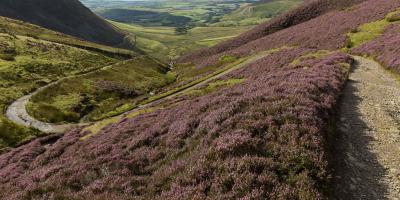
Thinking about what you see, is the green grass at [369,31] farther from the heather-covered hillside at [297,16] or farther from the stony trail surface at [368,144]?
the heather-covered hillside at [297,16]

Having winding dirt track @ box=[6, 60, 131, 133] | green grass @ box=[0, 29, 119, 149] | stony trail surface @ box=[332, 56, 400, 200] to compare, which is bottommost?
winding dirt track @ box=[6, 60, 131, 133]

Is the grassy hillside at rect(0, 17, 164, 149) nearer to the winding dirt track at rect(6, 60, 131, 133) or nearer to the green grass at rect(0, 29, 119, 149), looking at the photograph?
the green grass at rect(0, 29, 119, 149)

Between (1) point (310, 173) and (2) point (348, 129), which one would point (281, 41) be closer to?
(2) point (348, 129)

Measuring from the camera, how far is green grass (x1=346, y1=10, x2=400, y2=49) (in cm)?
6009

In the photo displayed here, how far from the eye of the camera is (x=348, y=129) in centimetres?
2077

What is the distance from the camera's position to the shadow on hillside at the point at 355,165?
14047 mm

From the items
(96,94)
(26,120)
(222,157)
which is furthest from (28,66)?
(222,157)

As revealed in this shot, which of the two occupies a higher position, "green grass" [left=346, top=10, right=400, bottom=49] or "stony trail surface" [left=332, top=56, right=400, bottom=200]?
"green grass" [left=346, top=10, right=400, bottom=49]

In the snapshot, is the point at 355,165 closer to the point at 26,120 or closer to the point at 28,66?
the point at 26,120

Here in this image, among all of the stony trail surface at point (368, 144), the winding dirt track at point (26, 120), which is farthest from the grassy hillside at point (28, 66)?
the stony trail surface at point (368, 144)

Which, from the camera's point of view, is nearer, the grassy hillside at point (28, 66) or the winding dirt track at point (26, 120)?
the grassy hillside at point (28, 66)

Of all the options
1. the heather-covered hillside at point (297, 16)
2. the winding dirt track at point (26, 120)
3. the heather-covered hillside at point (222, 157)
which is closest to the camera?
the heather-covered hillside at point (222, 157)

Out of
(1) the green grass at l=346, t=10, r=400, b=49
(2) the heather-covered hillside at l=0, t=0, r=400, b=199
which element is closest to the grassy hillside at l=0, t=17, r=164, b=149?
(2) the heather-covered hillside at l=0, t=0, r=400, b=199

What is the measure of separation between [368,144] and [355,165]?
123 inches
